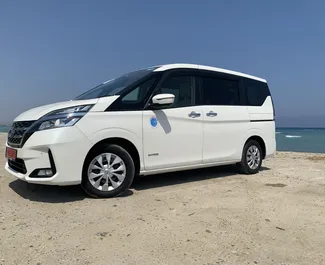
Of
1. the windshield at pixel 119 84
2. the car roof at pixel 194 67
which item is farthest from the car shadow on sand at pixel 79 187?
the car roof at pixel 194 67

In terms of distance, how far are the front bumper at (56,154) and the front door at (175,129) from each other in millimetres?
1044

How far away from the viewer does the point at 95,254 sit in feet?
8.62

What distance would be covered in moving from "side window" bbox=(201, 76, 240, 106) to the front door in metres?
0.31

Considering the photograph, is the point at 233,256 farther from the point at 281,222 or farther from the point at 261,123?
the point at 261,123

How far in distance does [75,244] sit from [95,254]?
11.5 inches

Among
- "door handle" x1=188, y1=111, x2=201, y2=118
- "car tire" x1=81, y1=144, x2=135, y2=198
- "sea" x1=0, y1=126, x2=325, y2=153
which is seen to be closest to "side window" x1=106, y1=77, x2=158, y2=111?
"car tire" x1=81, y1=144, x2=135, y2=198

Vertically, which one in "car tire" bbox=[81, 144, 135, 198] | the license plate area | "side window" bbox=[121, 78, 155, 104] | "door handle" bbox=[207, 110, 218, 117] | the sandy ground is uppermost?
"side window" bbox=[121, 78, 155, 104]

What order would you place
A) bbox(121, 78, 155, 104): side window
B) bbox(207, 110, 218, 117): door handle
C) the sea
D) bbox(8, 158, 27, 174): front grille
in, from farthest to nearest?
the sea → bbox(207, 110, 218, 117): door handle → bbox(121, 78, 155, 104): side window → bbox(8, 158, 27, 174): front grille

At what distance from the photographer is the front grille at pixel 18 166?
412 centimetres

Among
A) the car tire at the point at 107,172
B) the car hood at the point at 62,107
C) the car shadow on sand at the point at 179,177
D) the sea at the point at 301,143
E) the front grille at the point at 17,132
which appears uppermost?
the car hood at the point at 62,107

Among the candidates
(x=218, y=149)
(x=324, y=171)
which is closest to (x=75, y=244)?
(x=218, y=149)

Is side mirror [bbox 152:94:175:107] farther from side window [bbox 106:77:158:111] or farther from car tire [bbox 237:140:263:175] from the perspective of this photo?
car tire [bbox 237:140:263:175]

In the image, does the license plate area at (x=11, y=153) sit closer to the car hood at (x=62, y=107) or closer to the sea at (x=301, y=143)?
the car hood at (x=62, y=107)

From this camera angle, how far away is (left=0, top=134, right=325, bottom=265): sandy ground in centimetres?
264
